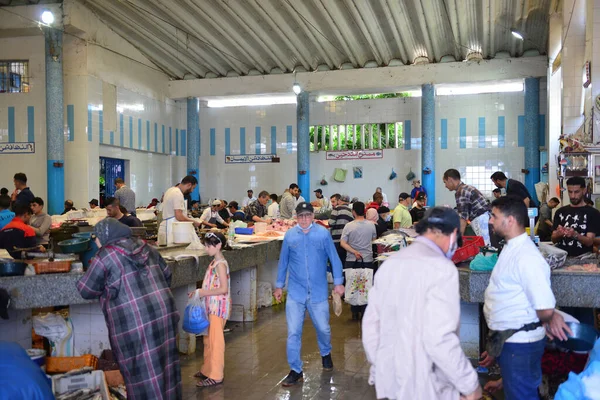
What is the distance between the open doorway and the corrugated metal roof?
13.4ft

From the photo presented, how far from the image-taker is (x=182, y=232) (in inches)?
304

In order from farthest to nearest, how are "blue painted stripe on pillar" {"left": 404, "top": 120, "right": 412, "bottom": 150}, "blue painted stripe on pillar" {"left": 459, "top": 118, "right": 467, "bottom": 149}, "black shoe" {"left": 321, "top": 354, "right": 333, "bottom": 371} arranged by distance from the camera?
1. "blue painted stripe on pillar" {"left": 404, "top": 120, "right": 412, "bottom": 150}
2. "blue painted stripe on pillar" {"left": 459, "top": 118, "right": 467, "bottom": 149}
3. "black shoe" {"left": 321, "top": 354, "right": 333, "bottom": 371}

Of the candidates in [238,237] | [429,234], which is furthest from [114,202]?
[429,234]

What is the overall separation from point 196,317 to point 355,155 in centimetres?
1737

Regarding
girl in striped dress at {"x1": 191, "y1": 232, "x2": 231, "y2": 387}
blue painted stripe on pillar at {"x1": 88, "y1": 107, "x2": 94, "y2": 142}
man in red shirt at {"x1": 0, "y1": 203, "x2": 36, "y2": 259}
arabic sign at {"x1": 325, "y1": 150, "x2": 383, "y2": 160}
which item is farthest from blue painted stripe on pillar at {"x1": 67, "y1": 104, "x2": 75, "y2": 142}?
girl in striped dress at {"x1": 191, "y1": 232, "x2": 231, "y2": 387}

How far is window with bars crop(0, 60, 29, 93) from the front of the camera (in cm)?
1772

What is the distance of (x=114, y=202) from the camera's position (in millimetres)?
8742

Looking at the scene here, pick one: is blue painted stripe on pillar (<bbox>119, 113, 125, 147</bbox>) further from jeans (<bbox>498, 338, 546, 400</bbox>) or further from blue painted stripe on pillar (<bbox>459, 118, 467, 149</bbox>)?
jeans (<bbox>498, 338, 546, 400</bbox>)

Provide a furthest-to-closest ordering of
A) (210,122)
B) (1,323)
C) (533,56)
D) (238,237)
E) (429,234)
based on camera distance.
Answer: (210,122)
(533,56)
(238,237)
(1,323)
(429,234)

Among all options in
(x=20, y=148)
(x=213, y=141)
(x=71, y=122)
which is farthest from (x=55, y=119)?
(x=213, y=141)

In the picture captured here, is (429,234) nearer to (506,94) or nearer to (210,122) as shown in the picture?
(506,94)

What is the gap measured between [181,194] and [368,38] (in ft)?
39.0

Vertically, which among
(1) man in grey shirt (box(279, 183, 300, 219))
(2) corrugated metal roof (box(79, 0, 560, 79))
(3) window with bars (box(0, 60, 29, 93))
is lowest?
(1) man in grey shirt (box(279, 183, 300, 219))

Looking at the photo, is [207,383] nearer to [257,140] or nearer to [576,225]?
[576,225]
